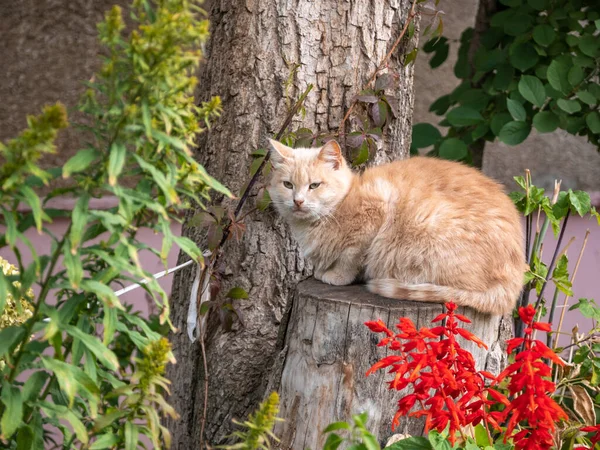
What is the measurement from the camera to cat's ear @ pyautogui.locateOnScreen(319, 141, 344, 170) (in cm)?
270

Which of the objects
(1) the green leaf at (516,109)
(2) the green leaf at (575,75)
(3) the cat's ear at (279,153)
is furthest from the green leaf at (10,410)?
(2) the green leaf at (575,75)

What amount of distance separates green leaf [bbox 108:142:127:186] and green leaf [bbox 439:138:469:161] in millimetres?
2712

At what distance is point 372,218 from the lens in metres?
2.66

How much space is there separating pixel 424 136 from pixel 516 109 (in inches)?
21.7

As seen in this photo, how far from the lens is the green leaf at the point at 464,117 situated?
390 centimetres

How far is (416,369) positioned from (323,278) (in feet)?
3.44

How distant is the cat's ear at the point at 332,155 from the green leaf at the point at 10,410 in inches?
60.0

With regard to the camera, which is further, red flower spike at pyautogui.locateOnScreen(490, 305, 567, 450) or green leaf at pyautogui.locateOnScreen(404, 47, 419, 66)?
green leaf at pyautogui.locateOnScreen(404, 47, 419, 66)

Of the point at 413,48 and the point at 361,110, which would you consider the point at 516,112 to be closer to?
the point at 413,48

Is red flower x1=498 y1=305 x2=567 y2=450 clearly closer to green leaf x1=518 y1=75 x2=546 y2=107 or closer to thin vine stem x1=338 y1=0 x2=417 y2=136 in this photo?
thin vine stem x1=338 y1=0 x2=417 y2=136

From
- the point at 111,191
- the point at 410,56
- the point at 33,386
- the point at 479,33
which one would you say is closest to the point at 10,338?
the point at 33,386

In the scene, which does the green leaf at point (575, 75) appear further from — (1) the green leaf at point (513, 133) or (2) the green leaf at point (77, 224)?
(2) the green leaf at point (77, 224)

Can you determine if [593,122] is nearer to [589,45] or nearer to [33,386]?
[589,45]

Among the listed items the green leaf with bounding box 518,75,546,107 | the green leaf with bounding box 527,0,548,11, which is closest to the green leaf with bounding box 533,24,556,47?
the green leaf with bounding box 527,0,548,11
